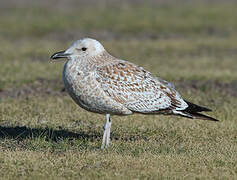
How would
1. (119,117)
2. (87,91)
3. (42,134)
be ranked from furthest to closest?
(119,117)
(42,134)
(87,91)

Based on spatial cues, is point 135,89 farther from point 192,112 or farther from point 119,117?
point 119,117

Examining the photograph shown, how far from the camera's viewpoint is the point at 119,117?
9.92m

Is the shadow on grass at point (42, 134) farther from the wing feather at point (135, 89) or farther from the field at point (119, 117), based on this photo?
the wing feather at point (135, 89)

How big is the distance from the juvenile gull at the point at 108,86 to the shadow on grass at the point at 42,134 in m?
0.80

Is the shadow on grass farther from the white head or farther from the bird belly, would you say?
the white head

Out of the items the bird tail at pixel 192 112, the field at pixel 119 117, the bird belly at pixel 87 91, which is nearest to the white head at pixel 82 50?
the bird belly at pixel 87 91

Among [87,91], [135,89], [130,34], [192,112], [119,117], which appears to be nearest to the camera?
[87,91]

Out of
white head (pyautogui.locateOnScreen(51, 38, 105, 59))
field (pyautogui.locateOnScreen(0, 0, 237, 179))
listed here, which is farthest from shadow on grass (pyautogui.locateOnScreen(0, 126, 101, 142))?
white head (pyautogui.locateOnScreen(51, 38, 105, 59))

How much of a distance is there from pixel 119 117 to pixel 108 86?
2.57 m

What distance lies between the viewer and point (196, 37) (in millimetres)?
22016

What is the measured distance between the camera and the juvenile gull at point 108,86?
7.37m

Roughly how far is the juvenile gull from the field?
0.54 m

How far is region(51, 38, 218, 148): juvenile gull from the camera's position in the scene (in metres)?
7.37

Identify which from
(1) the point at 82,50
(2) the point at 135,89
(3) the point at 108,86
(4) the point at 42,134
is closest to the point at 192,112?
(2) the point at 135,89
